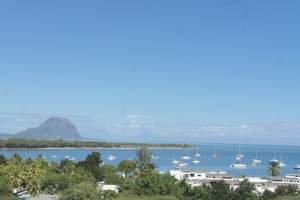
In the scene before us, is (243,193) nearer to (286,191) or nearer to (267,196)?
(267,196)

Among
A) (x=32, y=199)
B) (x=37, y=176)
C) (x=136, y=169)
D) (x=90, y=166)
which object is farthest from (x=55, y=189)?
(x=136, y=169)

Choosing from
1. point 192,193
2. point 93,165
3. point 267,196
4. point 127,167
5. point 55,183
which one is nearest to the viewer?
point 192,193

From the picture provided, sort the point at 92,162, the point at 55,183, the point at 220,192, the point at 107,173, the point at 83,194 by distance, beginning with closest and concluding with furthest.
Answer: the point at 83,194
the point at 220,192
the point at 55,183
the point at 107,173
the point at 92,162

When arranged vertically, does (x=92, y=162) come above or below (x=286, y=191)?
above

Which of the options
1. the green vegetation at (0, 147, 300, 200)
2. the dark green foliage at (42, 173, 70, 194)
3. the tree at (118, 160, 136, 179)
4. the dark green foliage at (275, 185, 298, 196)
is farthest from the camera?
the tree at (118, 160, 136, 179)

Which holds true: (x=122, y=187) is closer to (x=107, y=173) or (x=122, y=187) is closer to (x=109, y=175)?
(x=109, y=175)

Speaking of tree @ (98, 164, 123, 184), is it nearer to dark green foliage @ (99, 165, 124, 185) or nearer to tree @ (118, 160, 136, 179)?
dark green foliage @ (99, 165, 124, 185)

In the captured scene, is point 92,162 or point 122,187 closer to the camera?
point 122,187

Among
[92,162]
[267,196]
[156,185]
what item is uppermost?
[92,162]

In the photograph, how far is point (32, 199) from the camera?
5112 centimetres

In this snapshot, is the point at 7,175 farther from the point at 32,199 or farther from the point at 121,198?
the point at 121,198

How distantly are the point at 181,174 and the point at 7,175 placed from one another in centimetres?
2915

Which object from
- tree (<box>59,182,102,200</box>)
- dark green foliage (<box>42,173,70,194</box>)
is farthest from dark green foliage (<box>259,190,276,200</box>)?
dark green foliage (<box>42,173,70,194</box>)

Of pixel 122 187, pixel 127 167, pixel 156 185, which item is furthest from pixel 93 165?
pixel 156 185
